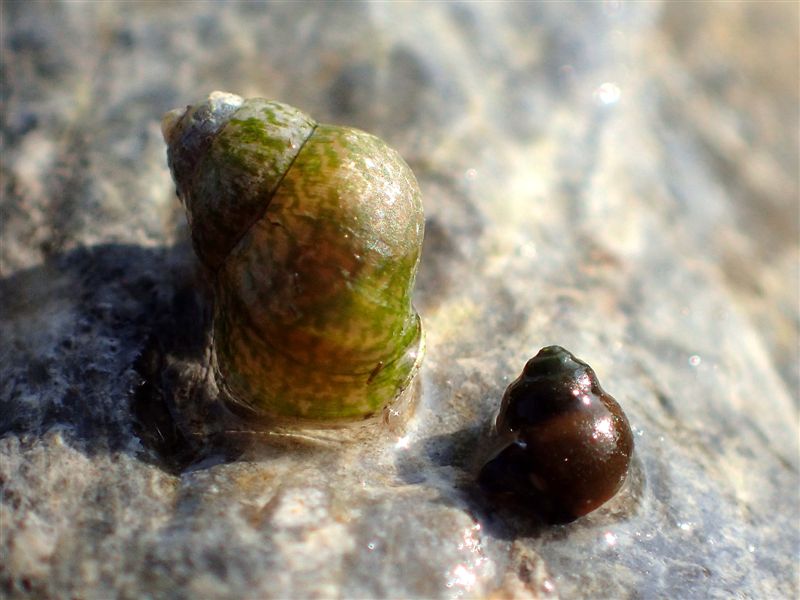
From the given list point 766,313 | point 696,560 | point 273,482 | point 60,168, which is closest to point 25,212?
point 60,168

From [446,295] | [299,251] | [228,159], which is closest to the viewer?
[299,251]

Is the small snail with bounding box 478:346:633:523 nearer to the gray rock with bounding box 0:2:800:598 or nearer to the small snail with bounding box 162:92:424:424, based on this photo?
the gray rock with bounding box 0:2:800:598

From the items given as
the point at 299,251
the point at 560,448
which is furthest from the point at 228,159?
the point at 560,448

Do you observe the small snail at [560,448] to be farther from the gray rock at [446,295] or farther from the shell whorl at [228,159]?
the shell whorl at [228,159]

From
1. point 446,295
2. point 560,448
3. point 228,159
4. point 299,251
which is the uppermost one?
point 228,159

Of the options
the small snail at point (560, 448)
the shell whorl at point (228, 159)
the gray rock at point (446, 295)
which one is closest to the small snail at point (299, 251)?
the shell whorl at point (228, 159)

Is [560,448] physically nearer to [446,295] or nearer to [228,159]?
[446,295]

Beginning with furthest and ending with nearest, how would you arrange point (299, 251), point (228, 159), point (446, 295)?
point (446, 295) → point (228, 159) → point (299, 251)

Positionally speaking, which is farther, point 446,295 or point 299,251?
point 446,295
